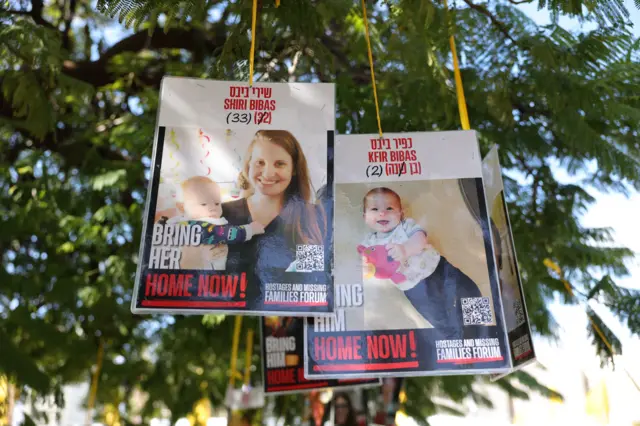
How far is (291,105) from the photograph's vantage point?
5.62 feet

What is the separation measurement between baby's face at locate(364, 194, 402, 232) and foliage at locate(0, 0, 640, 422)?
622 millimetres

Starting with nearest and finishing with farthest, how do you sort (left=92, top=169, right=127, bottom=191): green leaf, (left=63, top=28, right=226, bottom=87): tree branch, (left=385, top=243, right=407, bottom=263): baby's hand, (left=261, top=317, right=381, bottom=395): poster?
(left=385, top=243, right=407, bottom=263): baby's hand
(left=261, top=317, right=381, bottom=395): poster
(left=92, top=169, right=127, bottom=191): green leaf
(left=63, top=28, right=226, bottom=87): tree branch

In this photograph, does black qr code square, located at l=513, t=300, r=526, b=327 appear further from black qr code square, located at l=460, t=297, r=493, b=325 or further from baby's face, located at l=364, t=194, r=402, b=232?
baby's face, located at l=364, t=194, r=402, b=232

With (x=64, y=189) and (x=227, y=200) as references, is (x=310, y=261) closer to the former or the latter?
(x=227, y=200)

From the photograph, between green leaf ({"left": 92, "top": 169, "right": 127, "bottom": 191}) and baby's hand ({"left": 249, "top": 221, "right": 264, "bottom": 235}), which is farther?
green leaf ({"left": 92, "top": 169, "right": 127, "bottom": 191})

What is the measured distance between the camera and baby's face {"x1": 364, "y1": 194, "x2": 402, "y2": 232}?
1.77m

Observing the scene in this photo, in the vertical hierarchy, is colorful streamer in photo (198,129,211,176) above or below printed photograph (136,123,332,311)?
above

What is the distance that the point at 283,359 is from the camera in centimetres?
306

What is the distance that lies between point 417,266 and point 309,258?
0.35 metres

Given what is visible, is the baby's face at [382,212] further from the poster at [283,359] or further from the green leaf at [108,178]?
the green leaf at [108,178]

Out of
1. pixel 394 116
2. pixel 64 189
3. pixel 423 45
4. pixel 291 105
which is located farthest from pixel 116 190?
pixel 291 105

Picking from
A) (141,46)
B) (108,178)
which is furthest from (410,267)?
(141,46)

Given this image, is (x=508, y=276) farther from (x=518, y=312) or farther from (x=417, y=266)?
(x=417, y=266)

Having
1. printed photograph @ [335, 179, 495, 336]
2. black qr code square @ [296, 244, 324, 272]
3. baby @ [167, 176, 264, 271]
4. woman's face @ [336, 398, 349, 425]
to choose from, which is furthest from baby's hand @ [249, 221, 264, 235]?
woman's face @ [336, 398, 349, 425]
